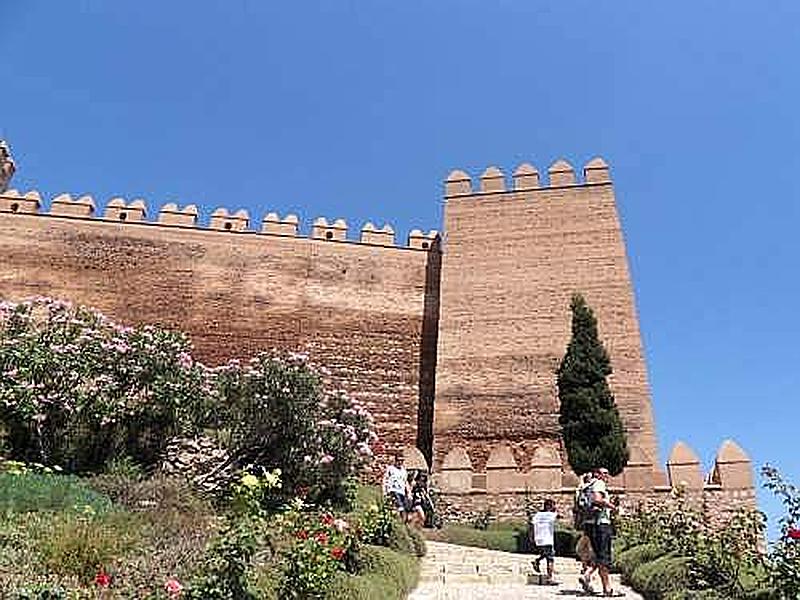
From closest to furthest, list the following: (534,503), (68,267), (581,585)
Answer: (581,585) < (534,503) < (68,267)

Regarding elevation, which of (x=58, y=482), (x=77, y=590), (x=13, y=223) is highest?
(x=13, y=223)

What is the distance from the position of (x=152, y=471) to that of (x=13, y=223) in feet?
32.8

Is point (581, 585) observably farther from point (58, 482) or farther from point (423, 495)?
point (58, 482)

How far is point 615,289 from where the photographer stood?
16.8 metres

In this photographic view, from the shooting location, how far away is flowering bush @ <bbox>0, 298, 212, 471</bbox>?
1178 centimetres

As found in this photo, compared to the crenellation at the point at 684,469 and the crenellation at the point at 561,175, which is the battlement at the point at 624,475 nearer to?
the crenellation at the point at 684,469

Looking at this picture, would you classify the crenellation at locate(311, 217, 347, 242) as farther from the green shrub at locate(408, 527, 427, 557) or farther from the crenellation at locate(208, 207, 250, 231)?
the green shrub at locate(408, 527, 427, 557)

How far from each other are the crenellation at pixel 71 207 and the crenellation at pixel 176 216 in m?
1.71

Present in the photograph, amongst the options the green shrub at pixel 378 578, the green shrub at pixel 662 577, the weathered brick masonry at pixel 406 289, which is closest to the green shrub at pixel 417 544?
the green shrub at pixel 378 578

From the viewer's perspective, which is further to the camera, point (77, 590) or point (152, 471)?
point (152, 471)

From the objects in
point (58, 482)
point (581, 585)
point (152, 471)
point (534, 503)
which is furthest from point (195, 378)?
point (581, 585)

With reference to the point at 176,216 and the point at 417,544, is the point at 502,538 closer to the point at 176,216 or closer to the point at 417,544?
the point at 417,544

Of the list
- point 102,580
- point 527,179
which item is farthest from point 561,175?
point 102,580

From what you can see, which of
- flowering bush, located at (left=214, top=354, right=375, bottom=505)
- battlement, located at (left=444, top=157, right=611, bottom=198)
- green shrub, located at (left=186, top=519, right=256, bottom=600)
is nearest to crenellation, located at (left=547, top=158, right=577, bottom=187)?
battlement, located at (left=444, top=157, right=611, bottom=198)
